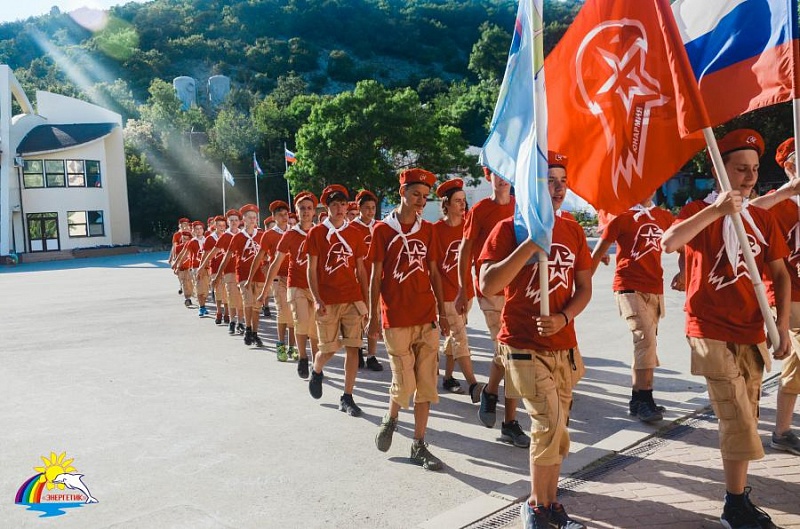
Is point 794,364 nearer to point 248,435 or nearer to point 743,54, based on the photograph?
point 743,54

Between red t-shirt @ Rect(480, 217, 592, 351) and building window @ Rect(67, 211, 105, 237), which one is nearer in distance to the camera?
red t-shirt @ Rect(480, 217, 592, 351)

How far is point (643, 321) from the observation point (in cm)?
592

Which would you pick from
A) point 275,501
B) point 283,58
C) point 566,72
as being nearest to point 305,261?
point 275,501

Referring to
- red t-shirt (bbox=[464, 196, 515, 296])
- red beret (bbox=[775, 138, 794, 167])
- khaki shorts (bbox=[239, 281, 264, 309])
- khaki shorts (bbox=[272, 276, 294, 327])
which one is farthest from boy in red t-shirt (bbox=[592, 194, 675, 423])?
khaki shorts (bbox=[239, 281, 264, 309])

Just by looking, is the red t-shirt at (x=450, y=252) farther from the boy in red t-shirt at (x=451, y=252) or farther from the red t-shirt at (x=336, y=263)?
the red t-shirt at (x=336, y=263)

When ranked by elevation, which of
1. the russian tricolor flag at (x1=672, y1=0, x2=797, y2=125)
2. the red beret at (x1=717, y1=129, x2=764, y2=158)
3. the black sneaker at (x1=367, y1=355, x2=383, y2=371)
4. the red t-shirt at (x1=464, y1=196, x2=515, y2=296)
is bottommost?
the black sneaker at (x1=367, y1=355, x2=383, y2=371)

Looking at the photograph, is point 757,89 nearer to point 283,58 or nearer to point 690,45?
point 690,45

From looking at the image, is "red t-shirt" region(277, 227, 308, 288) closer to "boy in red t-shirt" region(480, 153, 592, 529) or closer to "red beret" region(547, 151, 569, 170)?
"red beret" region(547, 151, 569, 170)

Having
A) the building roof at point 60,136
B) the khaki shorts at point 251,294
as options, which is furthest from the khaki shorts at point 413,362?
the building roof at point 60,136

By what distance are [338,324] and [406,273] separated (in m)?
1.76

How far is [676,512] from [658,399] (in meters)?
2.57

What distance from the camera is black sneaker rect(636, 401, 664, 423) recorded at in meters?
5.68

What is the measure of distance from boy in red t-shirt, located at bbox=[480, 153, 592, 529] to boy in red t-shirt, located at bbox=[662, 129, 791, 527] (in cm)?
56

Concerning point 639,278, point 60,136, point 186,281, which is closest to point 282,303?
point 639,278
